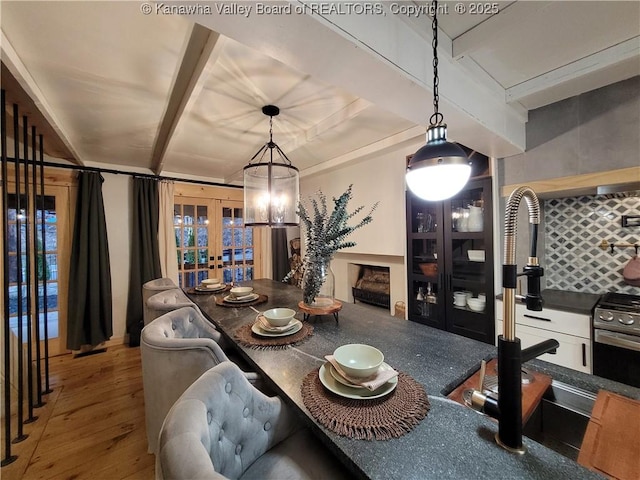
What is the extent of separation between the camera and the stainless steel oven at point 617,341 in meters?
1.57

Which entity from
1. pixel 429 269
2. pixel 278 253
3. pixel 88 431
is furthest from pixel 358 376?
pixel 278 253

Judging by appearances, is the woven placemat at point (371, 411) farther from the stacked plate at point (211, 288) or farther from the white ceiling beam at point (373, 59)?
the stacked plate at point (211, 288)

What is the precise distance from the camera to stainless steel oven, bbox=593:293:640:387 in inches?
61.9

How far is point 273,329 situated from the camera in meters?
1.43

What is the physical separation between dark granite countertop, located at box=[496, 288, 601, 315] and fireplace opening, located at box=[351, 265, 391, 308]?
4.48ft

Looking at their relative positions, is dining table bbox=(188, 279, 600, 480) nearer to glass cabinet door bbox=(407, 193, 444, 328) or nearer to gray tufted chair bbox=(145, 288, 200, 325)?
gray tufted chair bbox=(145, 288, 200, 325)

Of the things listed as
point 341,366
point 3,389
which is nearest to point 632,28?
point 341,366

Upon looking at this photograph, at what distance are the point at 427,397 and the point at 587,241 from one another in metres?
2.29

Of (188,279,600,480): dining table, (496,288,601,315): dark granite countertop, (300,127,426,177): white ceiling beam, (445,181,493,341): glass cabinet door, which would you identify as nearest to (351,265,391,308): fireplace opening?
(445,181,493,341): glass cabinet door

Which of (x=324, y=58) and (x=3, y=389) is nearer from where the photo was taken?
(x=324, y=58)

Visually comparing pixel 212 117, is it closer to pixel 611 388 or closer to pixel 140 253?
pixel 140 253

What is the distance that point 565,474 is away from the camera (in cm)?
60

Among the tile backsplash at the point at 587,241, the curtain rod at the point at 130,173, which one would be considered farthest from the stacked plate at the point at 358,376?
the curtain rod at the point at 130,173

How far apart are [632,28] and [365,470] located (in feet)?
7.96
